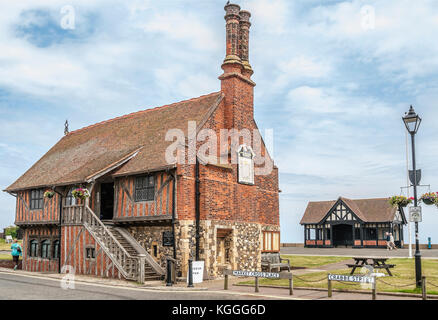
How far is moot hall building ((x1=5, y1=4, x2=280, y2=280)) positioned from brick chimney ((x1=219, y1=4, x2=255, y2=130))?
5cm

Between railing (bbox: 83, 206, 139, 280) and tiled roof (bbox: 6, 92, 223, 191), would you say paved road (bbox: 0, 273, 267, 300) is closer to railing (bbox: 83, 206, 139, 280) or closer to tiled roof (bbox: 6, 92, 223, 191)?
railing (bbox: 83, 206, 139, 280)

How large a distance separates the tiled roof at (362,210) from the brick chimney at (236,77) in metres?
27.3

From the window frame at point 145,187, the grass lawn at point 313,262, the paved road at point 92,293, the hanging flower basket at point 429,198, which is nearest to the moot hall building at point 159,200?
the window frame at point 145,187

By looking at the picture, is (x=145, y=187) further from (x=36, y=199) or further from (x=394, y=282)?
(x=394, y=282)

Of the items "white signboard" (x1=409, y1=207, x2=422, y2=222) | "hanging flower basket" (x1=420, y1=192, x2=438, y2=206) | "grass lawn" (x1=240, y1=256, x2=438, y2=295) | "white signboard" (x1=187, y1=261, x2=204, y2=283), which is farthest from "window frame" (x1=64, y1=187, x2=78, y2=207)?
"hanging flower basket" (x1=420, y1=192, x2=438, y2=206)

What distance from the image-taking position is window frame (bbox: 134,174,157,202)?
19.6m

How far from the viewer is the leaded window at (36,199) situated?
24.5m

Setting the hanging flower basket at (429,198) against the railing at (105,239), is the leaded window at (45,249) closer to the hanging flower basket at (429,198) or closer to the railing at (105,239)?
the railing at (105,239)

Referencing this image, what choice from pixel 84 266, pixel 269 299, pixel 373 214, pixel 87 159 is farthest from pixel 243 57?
pixel 373 214

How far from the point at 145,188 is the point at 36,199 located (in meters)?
8.29

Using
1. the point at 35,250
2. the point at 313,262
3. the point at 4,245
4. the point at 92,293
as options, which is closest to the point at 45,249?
the point at 35,250

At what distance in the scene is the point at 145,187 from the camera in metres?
19.9

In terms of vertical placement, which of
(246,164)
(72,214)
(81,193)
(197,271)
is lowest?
(197,271)
